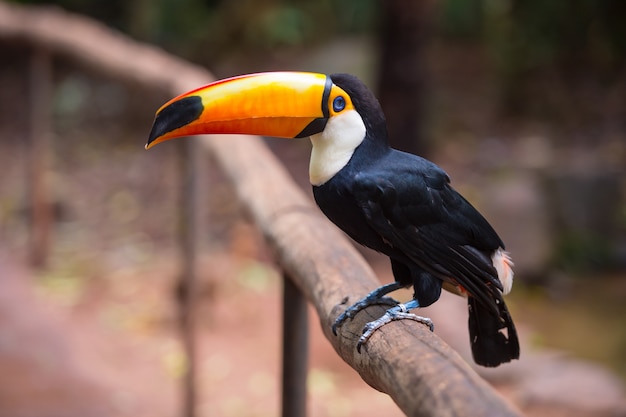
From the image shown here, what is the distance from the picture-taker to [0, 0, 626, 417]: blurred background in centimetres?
406

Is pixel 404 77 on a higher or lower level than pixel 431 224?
higher

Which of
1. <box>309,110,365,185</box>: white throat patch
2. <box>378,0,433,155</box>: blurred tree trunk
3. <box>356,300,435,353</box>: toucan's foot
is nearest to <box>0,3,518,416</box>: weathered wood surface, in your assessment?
<box>356,300,435,353</box>: toucan's foot

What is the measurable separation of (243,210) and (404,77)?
3230mm

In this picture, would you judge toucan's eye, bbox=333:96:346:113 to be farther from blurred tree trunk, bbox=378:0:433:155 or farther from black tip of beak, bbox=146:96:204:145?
blurred tree trunk, bbox=378:0:433:155

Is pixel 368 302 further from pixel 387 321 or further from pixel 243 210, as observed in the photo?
pixel 243 210

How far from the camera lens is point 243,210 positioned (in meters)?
2.82

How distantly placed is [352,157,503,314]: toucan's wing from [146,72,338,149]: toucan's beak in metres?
0.16

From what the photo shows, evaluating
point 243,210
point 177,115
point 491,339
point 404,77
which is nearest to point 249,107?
point 177,115

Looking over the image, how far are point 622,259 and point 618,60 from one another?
2.44 m

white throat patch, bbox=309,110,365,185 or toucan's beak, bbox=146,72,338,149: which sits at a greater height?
toucan's beak, bbox=146,72,338,149

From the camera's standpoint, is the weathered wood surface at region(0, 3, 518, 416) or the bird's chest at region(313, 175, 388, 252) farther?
the bird's chest at region(313, 175, 388, 252)

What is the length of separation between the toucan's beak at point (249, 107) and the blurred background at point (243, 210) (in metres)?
2.21

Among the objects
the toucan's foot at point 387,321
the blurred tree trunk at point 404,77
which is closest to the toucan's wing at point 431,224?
the toucan's foot at point 387,321

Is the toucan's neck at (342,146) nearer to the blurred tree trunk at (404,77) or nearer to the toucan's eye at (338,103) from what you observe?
the toucan's eye at (338,103)
